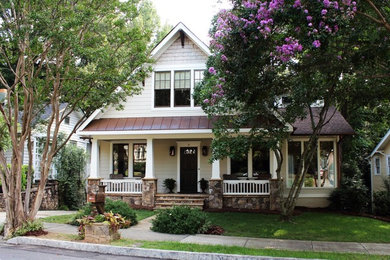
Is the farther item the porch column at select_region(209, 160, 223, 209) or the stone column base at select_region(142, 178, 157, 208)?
the stone column base at select_region(142, 178, 157, 208)

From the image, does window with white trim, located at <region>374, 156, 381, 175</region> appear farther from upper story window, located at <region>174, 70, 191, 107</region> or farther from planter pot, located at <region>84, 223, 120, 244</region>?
planter pot, located at <region>84, 223, 120, 244</region>

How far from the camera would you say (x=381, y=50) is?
9172mm

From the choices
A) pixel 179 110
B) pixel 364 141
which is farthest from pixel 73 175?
pixel 364 141

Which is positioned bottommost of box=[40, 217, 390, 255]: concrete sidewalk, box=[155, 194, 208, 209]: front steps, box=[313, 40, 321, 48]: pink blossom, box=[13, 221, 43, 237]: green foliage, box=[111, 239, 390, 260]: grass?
box=[40, 217, 390, 255]: concrete sidewalk

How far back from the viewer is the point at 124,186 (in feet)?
55.8

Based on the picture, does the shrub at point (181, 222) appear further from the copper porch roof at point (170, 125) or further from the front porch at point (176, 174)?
the copper porch roof at point (170, 125)

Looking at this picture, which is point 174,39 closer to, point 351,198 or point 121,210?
point 121,210

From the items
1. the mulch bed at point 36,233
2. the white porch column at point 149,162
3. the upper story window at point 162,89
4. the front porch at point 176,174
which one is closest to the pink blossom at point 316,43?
the mulch bed at point 36,233

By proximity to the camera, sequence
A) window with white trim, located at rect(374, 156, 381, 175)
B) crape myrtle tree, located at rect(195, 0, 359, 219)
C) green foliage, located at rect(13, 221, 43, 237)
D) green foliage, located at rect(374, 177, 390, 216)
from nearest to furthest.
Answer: crape myrtle tree, located at rect(195, 0, 359, 219) → green foliage, located at rect(13, 221, 43, 237) → green foliage, located at rect(374, 177, 390, 216) → window with white trim, located at rect(374, 156, 381, 175)

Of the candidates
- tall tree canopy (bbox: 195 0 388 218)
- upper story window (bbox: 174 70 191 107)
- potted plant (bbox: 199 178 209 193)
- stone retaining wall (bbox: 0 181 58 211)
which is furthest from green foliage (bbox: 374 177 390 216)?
stone retaining wall (bbox: 0 181 58 211)

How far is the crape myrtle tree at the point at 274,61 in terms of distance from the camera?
294 inches

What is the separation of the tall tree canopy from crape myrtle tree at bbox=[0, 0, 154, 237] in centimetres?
301

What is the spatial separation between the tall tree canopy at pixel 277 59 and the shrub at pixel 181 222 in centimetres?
243

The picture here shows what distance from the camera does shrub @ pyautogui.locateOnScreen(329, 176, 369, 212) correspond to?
15.2 meters
